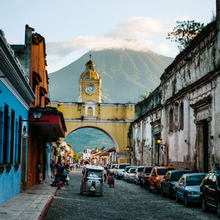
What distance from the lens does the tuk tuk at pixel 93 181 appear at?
22.4m

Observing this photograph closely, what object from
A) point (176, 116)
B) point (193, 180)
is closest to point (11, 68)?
point (193, 180)

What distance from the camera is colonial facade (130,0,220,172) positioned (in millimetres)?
23777

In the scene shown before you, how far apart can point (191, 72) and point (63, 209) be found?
51.3 ft

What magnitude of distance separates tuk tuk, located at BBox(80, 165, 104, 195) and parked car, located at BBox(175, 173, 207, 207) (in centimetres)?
520

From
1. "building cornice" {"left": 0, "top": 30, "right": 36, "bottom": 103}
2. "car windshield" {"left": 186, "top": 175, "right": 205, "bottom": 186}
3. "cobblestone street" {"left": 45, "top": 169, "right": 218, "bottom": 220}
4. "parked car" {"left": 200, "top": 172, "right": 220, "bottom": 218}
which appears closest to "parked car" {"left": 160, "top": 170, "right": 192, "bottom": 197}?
"cobblestone street" {"left": 45, "top": 169, "right": 218, "bottom": 220}

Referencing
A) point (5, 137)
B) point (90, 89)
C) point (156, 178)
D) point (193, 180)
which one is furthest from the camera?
point (90, 89)

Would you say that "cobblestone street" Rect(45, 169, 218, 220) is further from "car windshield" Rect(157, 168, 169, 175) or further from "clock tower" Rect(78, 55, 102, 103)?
"clock tower" Rect(78, 55, 102, 103)

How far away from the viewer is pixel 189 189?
16688mm

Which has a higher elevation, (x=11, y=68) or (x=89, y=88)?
(x=89, y=88)

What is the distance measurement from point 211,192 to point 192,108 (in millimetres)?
14223

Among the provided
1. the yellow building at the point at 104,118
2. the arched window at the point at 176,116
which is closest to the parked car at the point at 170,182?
the arched window at the point at 176,116

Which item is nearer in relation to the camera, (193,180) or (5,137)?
(5,137)

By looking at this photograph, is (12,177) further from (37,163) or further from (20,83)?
(37,163)

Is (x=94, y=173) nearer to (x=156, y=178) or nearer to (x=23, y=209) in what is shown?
(x=156, y=178)
